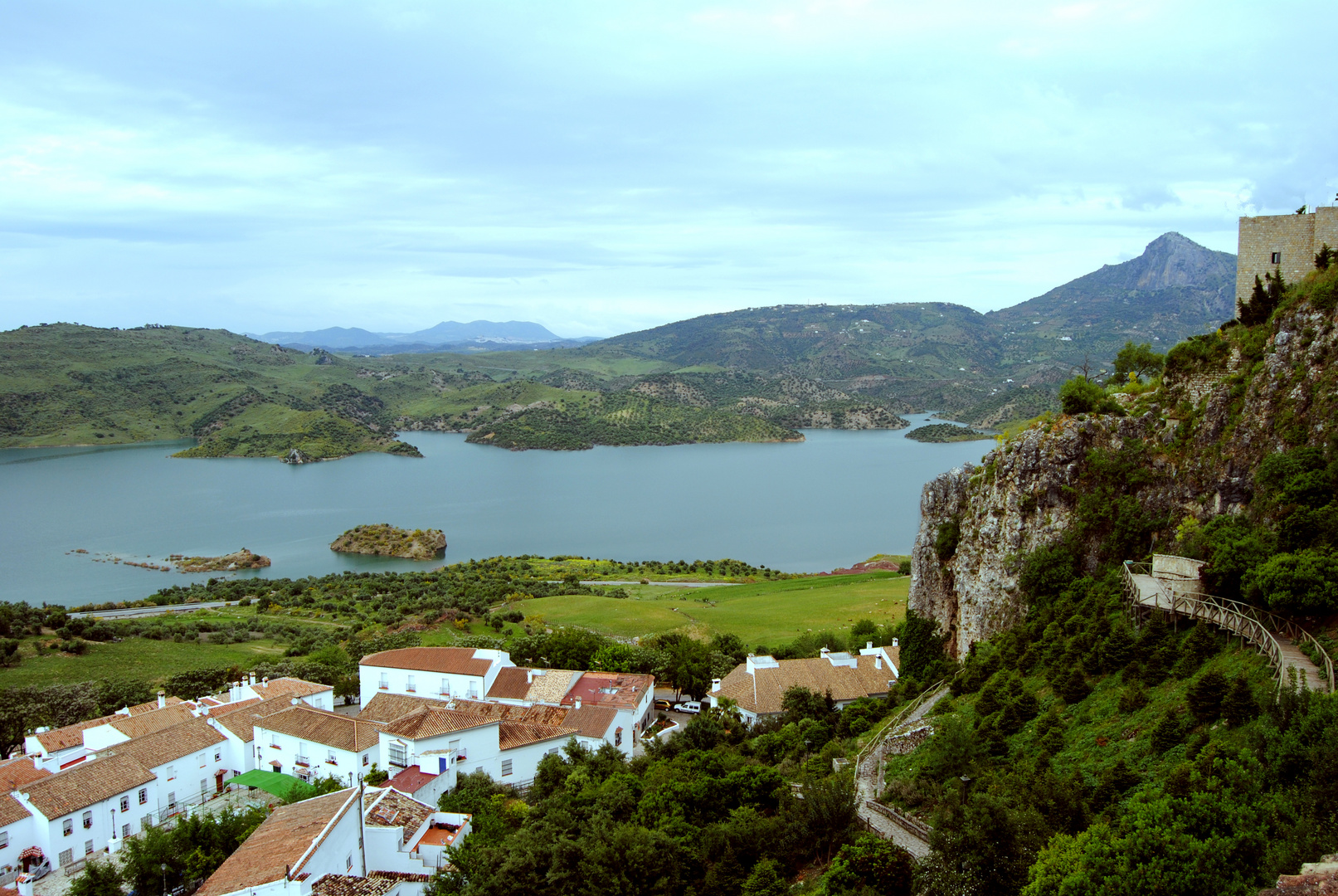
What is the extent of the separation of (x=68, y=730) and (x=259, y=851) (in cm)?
1215

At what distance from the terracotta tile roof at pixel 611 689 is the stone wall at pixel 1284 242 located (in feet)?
60.9

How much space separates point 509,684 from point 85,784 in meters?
11.3

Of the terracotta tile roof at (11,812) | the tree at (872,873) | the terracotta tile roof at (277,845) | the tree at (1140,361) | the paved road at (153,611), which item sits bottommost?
the paved road at (153,611)

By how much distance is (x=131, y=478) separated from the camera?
106 m

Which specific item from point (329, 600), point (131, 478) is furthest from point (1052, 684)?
point (131, 478)

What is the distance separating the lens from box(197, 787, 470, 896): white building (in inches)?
541

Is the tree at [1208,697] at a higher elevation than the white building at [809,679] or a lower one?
higher

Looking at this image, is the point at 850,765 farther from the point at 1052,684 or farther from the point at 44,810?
the point at 44,810

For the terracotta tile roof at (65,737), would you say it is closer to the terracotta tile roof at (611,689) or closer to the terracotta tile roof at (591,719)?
the terracotta tile roof at (591,719)

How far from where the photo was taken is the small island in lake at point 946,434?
148 metres

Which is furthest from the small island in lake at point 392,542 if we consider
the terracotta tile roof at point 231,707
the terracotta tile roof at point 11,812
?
the terracotta tile roof at point 11,812

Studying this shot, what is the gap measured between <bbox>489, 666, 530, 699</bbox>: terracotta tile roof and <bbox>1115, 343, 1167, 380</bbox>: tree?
19.9 m

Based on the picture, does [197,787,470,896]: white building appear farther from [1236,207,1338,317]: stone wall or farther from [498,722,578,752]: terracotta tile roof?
[1236,207,1338,317]: stone wall

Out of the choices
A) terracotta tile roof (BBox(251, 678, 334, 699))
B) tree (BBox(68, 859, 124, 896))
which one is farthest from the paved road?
tree (BBox(68, 859, 124, 896))
